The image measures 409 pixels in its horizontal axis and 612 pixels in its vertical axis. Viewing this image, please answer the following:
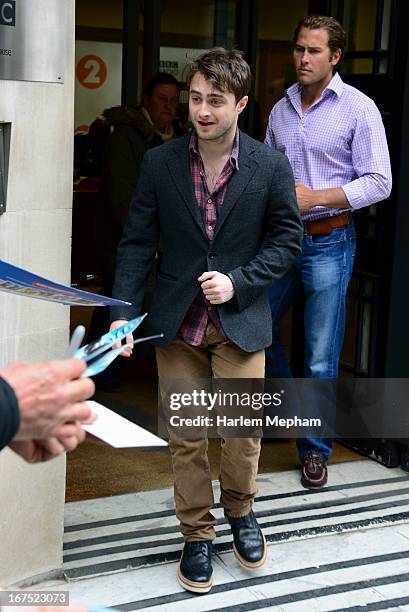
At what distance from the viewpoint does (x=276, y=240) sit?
3.83m

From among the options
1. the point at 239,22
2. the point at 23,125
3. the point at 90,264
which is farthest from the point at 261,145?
the point at 90,264

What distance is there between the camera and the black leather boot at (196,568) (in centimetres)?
383

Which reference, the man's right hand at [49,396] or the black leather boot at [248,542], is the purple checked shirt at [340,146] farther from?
the man's right hand at [49,396]

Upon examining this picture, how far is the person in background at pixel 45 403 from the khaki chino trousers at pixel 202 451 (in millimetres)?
1988

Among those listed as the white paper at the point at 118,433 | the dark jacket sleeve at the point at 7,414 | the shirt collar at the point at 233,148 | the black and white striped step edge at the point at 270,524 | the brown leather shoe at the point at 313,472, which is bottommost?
the black and white striped step edge at the point at 270,524

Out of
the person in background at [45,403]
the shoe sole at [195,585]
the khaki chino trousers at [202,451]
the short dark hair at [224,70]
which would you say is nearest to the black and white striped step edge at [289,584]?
the shoe sole at [195,585]

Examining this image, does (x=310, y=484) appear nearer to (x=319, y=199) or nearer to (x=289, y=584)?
(x=289, y=584)

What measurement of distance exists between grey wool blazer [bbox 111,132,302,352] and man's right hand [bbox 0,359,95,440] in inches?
74.8

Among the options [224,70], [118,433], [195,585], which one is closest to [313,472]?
[195,585]

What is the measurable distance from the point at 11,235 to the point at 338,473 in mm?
2212

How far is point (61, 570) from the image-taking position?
3.86 meters

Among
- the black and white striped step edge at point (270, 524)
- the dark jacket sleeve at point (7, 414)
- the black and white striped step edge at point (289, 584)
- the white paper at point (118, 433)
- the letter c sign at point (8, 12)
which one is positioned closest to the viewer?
the dark jacket sleeve at point (7, 414)

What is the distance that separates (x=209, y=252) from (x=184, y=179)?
271 millimetres

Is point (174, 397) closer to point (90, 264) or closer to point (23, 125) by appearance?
point (23, 125)
